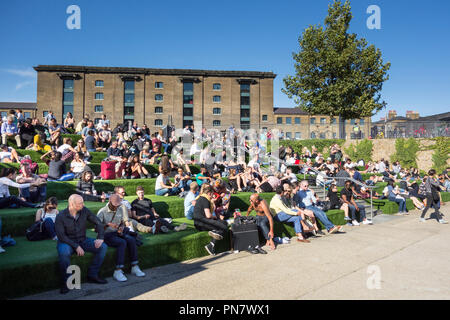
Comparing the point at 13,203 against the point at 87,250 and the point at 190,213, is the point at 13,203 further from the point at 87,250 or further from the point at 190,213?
the point at 190,213

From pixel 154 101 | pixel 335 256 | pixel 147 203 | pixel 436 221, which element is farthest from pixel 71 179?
pixel 154 101

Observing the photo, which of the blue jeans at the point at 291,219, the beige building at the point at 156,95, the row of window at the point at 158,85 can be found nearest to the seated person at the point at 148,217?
the blue jeans at the point at 291,219

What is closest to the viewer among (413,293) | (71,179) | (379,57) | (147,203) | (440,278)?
(413,293)

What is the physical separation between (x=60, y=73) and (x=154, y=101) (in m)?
16.2

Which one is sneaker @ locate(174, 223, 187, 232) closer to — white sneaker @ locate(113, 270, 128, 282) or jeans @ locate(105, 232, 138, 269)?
jeans @ locate(105, 232, 138, 269)

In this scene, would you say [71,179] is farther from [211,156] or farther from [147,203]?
[211,156]

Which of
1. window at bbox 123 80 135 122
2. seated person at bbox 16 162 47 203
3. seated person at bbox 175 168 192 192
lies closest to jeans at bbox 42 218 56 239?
seated person at bbox 16 162 47 203

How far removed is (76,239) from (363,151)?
86.7ft

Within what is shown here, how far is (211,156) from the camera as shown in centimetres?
1498

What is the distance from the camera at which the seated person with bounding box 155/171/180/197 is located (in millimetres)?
10141

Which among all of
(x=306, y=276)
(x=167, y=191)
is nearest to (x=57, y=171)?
(x=167, y=191)

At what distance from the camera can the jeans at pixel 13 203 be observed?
7.34m

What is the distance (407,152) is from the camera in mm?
25750

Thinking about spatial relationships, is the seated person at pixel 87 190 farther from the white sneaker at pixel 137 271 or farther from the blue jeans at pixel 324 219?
the blue jeans at pixel 324 219
